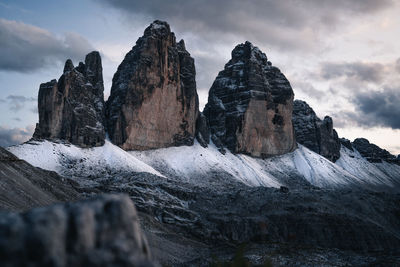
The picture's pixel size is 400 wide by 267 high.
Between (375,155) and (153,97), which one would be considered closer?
(153,97)

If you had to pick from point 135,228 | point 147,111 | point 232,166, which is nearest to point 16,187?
point 135,228

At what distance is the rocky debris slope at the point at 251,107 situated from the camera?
410 feet

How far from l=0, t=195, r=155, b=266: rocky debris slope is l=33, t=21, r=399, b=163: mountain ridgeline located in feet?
271

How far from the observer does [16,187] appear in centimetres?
3631

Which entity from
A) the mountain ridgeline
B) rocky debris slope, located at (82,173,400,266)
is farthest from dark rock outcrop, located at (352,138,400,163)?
rocky debris slope, located at (82,173,400,266)

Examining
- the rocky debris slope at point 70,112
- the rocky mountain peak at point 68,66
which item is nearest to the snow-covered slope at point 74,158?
the rocky debris slope at point 70,112

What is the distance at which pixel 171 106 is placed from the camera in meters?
109

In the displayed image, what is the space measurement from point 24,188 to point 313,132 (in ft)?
428

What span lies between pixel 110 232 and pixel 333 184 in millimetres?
125339

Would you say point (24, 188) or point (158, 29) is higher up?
point (158, 29)

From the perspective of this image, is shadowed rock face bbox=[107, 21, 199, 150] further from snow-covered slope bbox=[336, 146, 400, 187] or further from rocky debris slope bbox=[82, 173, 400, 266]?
snow-covered slope bbox=[336, 146, 400, 187]

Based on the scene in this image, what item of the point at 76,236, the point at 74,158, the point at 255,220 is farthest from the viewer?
the point at 74,158

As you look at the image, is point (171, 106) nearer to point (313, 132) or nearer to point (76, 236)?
point (313, 132)

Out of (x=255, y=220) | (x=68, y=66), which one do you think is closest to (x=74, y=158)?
(x=68, y=66)
